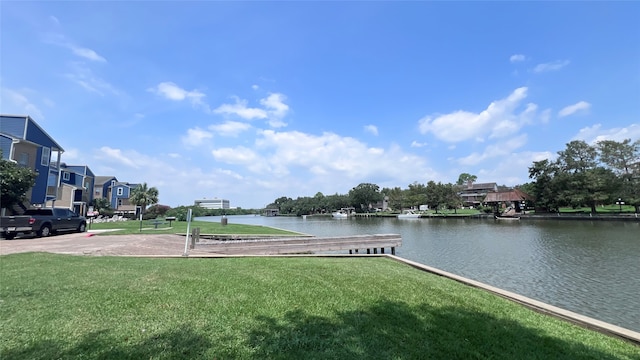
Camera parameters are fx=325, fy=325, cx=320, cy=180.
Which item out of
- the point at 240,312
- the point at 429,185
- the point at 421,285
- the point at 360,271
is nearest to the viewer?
the point at 240,312

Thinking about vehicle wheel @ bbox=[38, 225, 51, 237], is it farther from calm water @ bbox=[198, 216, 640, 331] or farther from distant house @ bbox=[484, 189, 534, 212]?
distant house @ bbox=[484, 189, 534, 212]

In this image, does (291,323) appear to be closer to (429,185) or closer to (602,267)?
(602,267)

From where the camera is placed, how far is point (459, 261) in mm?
16438

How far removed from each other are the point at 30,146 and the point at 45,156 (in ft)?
6.72

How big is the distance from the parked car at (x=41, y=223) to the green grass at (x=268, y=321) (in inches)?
537

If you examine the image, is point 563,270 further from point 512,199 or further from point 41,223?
point 512,199

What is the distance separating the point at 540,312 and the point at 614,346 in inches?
61.0

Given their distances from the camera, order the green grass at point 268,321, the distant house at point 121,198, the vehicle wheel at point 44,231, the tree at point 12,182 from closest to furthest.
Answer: the green grass at point 268,321 → the vehicle wheel at point 44,231 → the tree at point 12,182 → the distant house at point 121,198

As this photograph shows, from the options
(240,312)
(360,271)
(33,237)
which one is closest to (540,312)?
(360,271)

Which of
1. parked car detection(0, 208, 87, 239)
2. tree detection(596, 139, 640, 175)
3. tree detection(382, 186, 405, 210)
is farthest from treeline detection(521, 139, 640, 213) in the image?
parked car detection(0, 208, 87, 239)

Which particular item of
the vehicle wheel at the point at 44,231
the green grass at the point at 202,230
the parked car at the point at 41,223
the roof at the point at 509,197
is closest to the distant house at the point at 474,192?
the roof at the point at 509,197

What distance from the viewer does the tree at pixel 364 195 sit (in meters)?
134

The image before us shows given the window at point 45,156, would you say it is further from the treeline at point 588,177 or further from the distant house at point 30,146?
the treeline at point 588,177

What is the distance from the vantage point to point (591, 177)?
54.3 metres
